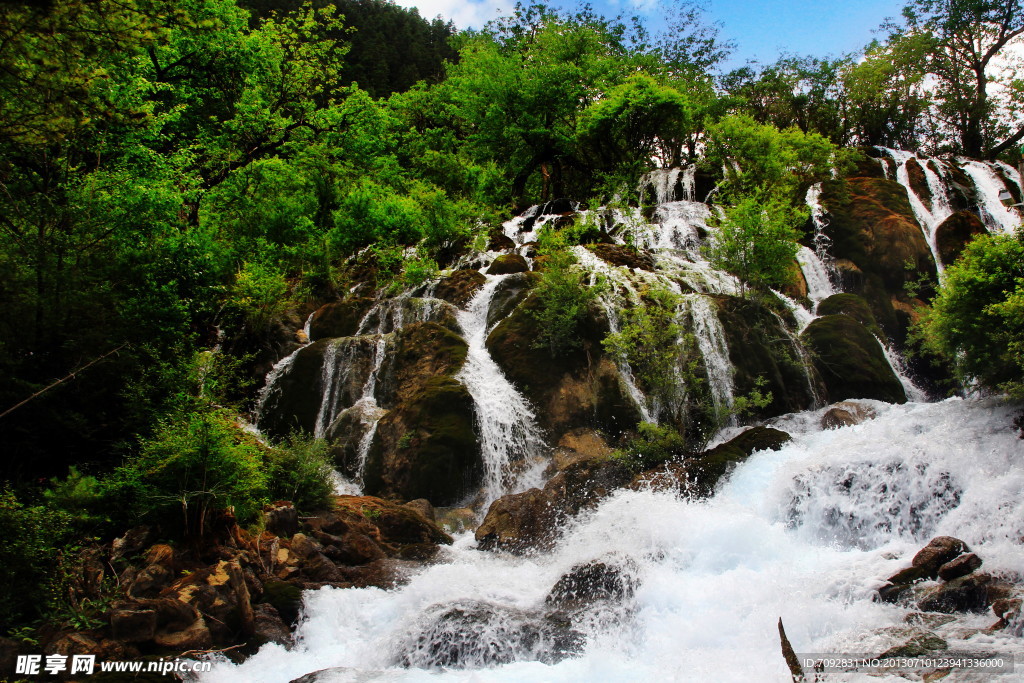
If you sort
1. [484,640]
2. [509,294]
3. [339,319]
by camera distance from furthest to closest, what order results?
[339,319]
[509,294]
[484,640]

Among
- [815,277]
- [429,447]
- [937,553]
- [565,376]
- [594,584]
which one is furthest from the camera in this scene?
[815,277]

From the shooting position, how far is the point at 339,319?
18.3 m

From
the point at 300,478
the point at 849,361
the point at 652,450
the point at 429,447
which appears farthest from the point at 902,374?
the point at 300,478

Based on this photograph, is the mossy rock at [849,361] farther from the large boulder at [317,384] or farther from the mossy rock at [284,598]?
the mossy rock at [284,598]

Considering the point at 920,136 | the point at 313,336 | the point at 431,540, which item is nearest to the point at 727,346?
the point at 431,540

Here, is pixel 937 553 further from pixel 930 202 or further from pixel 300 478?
pixel 930 202

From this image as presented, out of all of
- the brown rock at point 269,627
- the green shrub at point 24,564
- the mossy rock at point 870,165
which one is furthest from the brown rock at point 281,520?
the mossy rock at point 870,165

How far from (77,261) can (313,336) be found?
8.70m

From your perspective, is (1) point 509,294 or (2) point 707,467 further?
(1) point 509,294

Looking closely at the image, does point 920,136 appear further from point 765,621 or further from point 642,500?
point 765,621

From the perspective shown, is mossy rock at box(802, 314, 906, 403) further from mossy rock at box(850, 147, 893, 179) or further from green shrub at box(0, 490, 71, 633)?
green shrub at box(0, 490, 71, 633)

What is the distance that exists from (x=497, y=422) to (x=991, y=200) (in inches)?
932

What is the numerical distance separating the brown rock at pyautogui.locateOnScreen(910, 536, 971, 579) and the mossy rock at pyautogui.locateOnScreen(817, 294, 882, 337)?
36.5ft

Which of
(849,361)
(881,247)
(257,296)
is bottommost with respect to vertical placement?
(849,361)
